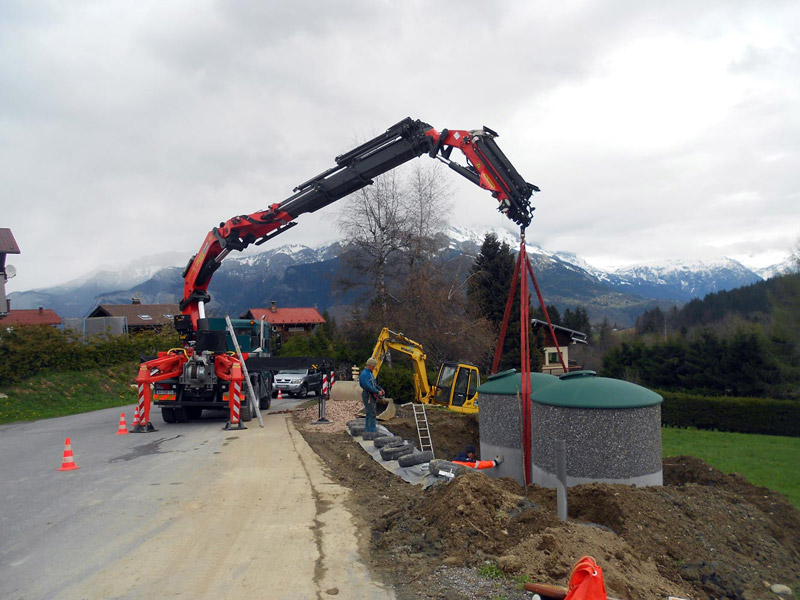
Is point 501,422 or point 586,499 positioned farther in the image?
point 501,422

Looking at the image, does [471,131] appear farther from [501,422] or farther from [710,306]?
[710,306]

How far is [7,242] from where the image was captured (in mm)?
39219

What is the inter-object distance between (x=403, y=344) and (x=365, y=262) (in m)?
15.1

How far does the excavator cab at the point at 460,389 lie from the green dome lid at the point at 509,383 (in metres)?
7.33

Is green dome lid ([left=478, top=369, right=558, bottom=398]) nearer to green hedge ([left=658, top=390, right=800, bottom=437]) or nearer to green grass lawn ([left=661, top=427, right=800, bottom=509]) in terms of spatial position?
green grass lawn ([left=661, top=427, right=800, bottom=509])

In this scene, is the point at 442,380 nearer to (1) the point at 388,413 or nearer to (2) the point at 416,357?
(2) the point at 416,357

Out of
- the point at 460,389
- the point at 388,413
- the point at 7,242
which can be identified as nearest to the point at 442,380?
the point at 460,389

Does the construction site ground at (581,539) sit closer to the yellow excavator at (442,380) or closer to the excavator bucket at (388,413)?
the excavator bucket at (388,413)

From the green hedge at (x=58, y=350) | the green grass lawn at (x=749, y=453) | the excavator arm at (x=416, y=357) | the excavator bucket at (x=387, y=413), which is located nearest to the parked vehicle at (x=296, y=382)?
the excavator arm at (x=416, y=357)

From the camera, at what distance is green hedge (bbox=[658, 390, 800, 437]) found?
2633 centimetres

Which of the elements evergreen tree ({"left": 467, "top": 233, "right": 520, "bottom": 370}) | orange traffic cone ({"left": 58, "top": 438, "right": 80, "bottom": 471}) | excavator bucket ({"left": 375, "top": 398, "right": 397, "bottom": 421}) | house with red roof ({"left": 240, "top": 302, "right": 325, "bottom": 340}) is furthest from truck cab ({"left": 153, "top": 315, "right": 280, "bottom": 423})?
house with red roof ({"left": 240, "top": 302, "right": 325, "bottom": 340})

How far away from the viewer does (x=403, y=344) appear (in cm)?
2086

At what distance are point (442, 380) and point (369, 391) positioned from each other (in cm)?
845

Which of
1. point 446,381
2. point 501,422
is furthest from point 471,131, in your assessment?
point 446,381
